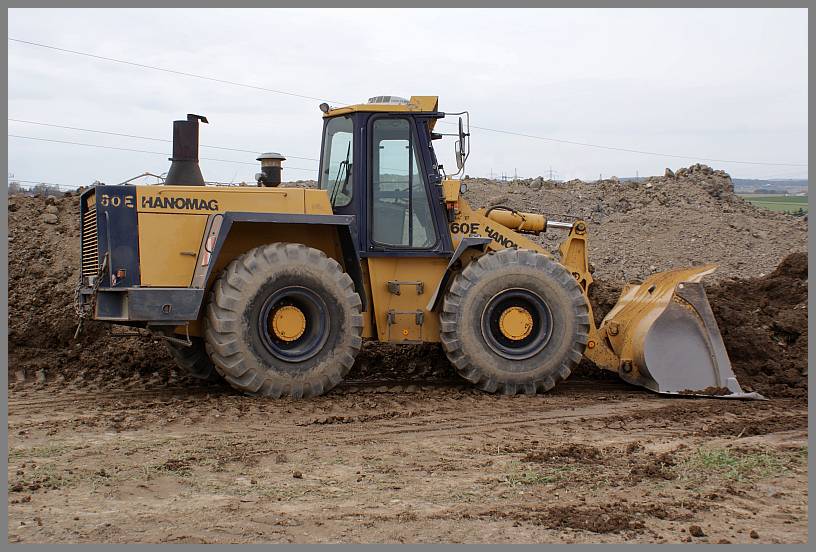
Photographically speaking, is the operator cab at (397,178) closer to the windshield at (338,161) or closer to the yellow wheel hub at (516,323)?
the windshield at (338,161)

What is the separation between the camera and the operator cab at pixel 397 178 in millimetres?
9984

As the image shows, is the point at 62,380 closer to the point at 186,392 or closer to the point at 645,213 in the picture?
the point at 186,392

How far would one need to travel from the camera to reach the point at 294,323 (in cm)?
926

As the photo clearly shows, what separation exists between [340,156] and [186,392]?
9.52ft

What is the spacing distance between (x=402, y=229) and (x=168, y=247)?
2.37 m

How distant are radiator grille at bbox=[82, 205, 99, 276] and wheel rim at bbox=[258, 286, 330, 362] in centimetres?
166

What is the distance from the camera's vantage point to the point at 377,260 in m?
10.0

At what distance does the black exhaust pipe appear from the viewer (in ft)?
31.3

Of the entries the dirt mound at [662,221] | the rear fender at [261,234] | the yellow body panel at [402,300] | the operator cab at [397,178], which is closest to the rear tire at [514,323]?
the yellow body panel at [402,300]

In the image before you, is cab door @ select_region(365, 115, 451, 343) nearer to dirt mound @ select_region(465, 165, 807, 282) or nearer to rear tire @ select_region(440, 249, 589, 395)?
rear tire @ select_region(440, 249, 589, 395)

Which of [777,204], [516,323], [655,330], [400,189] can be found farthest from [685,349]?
[777,204]

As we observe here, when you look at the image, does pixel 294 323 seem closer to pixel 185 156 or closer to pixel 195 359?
pixel 195 359

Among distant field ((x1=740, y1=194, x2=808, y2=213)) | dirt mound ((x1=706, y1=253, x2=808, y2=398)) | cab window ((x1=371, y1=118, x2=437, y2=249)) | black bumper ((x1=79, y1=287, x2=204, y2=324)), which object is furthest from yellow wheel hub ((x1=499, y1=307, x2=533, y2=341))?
distant field ((x1=740, y1=194, x2=808, y2=213))

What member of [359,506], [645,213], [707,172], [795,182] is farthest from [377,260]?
[795,182]
